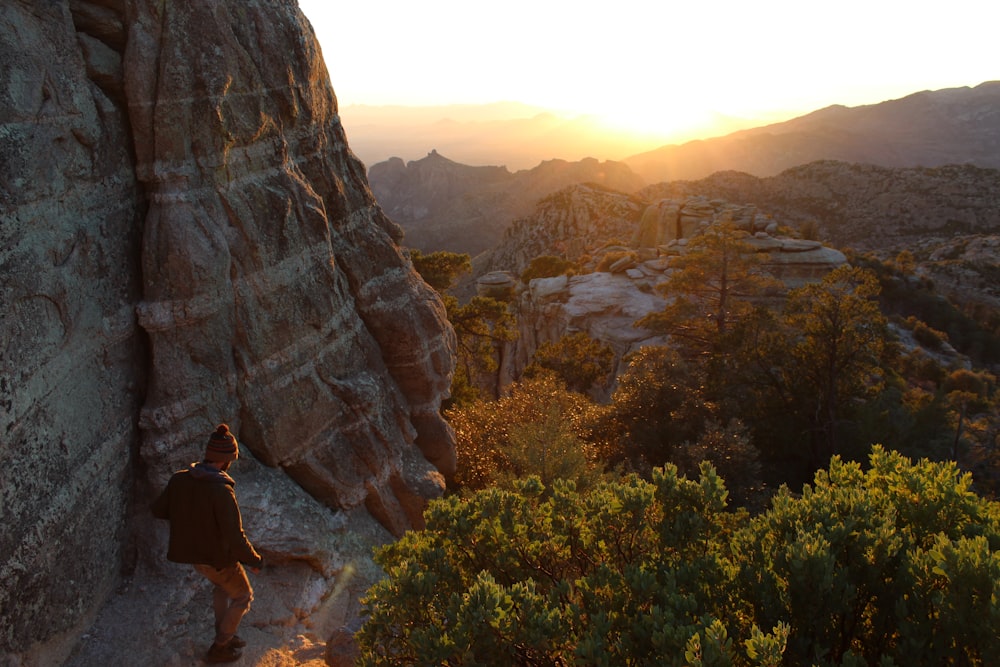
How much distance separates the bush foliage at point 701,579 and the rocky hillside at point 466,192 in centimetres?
8346

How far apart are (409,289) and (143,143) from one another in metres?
6.70

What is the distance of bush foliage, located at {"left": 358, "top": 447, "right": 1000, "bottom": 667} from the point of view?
5.00m

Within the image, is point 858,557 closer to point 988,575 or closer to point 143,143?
point 988,575

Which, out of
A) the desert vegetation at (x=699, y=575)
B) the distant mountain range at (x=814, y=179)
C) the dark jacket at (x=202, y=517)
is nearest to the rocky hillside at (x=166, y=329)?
the dark jacket at (x=202, y=517)

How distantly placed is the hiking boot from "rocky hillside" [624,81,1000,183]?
147 meters

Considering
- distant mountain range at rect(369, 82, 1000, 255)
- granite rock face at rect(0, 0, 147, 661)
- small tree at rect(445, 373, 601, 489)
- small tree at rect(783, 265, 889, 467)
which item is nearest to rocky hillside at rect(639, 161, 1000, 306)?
distant mountain range at rect(369, 82, 1000, 255)

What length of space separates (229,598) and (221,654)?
70cm

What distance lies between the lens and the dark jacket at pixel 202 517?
6.86 metres

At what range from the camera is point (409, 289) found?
14.7 m

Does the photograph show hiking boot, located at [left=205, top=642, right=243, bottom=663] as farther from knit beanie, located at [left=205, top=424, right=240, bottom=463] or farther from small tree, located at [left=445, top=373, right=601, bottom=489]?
small tree, located at [left=445, top=373, right=601, bottom=489]

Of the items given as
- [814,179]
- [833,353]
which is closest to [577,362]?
[833,353]

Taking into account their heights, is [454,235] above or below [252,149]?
below

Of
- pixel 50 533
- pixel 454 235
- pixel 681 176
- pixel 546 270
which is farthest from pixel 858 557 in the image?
pixel 681 176

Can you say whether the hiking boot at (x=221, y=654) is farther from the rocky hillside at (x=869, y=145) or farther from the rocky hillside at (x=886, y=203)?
the rocky hillside at (x=869, y=145)
